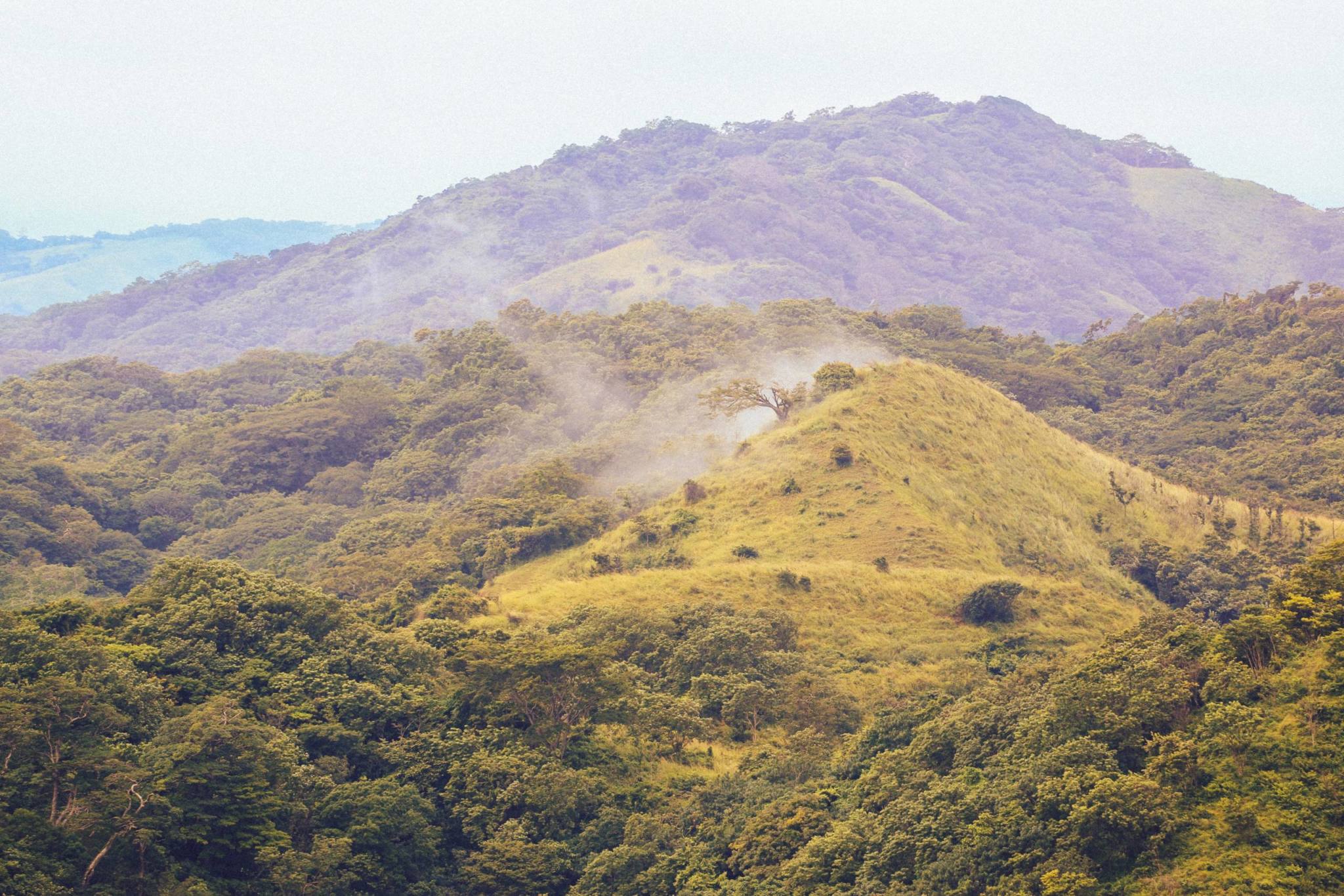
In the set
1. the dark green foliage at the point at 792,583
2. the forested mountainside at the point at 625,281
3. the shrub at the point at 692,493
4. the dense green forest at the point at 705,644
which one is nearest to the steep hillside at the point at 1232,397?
the dense green forest at the point at 705,644

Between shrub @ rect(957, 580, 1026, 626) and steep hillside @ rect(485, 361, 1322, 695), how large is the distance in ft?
1.41

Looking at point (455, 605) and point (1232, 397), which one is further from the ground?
point (1232, 397)

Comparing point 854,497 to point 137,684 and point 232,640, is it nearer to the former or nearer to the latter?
point 232,640

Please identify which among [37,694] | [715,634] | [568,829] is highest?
[37,694]

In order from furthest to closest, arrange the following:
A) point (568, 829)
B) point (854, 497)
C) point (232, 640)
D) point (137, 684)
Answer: point (854, 497)
point (232, 640)
point (568, 829)
point (137, 684)

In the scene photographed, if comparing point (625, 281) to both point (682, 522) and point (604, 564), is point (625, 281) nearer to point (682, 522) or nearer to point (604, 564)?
point (682, 522)

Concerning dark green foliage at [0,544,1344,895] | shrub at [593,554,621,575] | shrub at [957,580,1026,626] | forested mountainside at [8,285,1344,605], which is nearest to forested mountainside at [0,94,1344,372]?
forested mountainside at [8,285,1344,605]

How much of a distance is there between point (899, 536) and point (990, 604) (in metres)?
4.29

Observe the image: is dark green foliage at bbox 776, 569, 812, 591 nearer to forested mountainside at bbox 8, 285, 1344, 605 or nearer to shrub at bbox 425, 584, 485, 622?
shrub at bbox 425, 584, 485, 622

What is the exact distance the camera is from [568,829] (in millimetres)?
24297

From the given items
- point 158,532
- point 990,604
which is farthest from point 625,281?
point 990,604

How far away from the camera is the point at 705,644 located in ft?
101

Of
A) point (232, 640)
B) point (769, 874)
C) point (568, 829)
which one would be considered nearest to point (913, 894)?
point (769, 874)

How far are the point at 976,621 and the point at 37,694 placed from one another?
23896 millimetres
